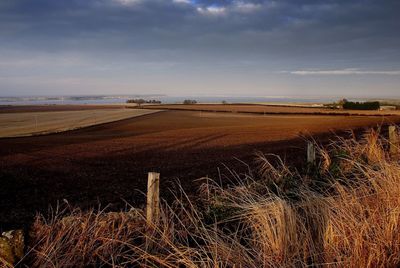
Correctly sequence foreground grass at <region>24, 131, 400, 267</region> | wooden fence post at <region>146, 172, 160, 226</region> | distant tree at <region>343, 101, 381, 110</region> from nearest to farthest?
foreground grass at <region>24, 131, 400, 267</region>, wooden fence post at <region>146, 172, 160, 226</region>, distant tree at <region>343, 101, 381, 110</region>

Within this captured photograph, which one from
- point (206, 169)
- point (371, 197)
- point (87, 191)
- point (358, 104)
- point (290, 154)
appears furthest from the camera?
point (358, 104)

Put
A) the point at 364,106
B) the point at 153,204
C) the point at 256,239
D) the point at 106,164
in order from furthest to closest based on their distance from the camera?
the point at 364,106, the point at 106,164, the point at 153,204, the point at 256,239

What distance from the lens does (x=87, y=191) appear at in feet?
41.1

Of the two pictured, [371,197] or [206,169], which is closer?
[371,197]

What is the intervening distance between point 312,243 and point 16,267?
12.4ft

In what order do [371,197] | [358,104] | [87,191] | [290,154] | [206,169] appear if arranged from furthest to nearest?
1. [358,104]
2. [290,154]
3. [206,169]
4. [87,191]
5. [371,197]

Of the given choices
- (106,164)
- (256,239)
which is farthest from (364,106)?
(256,239)

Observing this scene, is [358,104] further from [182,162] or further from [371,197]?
[371,197]

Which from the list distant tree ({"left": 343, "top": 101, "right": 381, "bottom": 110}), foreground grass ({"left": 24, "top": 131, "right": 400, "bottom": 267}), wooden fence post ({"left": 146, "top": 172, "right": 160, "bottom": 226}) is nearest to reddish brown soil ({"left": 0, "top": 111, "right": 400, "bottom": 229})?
wooden fence post ({"left": 146, "top": 172, "right": 160, "bottom": 226})

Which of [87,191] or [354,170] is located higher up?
[354,170]

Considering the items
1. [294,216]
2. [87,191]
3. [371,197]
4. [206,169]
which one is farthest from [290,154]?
[294,216]

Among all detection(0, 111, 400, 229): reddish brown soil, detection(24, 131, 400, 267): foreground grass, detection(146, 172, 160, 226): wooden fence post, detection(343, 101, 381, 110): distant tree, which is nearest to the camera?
detection(24, 131, 400, 267): foreground grass

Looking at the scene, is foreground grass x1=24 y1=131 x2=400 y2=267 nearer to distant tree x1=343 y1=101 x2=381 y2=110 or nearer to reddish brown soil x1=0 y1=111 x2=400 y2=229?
reddish brown soil x1=0 y1=111 x2=400 y2=229

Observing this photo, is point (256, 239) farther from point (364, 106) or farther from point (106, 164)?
point (364, 106)
